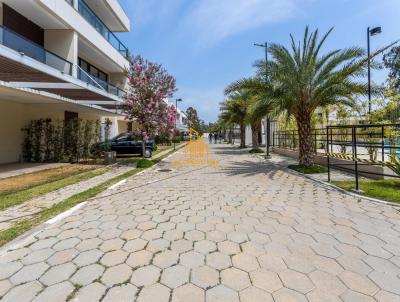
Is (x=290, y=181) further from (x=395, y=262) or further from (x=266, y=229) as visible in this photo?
(x=395, y=262)

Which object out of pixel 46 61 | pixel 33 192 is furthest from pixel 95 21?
pixel 33 192

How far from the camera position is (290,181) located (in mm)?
8062

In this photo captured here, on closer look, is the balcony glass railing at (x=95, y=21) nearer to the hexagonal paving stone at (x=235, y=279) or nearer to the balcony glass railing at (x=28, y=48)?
the balcony glass railing at (x=28, y=48)

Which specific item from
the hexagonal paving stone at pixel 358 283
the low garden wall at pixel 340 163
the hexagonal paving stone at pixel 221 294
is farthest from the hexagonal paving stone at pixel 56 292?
the low garden wall at pixel 340 163

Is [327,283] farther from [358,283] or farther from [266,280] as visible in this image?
[266,280]

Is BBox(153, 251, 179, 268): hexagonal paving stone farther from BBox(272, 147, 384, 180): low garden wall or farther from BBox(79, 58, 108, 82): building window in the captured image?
BBox(79, 58, 108, 82): building window

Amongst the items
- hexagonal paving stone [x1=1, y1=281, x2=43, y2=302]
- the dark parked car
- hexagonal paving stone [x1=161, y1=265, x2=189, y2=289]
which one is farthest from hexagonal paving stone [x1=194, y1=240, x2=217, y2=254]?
the dark parked car

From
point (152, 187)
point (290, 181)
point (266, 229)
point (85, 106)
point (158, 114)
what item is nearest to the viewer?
point (266, 229)

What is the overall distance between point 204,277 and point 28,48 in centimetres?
1088

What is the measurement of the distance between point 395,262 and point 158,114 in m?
10.8

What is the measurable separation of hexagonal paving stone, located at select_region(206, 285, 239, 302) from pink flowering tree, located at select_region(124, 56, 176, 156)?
1025 centimetres

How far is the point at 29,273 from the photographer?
2.75 metres

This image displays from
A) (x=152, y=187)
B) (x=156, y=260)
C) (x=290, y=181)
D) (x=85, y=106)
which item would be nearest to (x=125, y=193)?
(x=152, y=187)

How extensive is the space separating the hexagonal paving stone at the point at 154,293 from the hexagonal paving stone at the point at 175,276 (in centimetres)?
8
